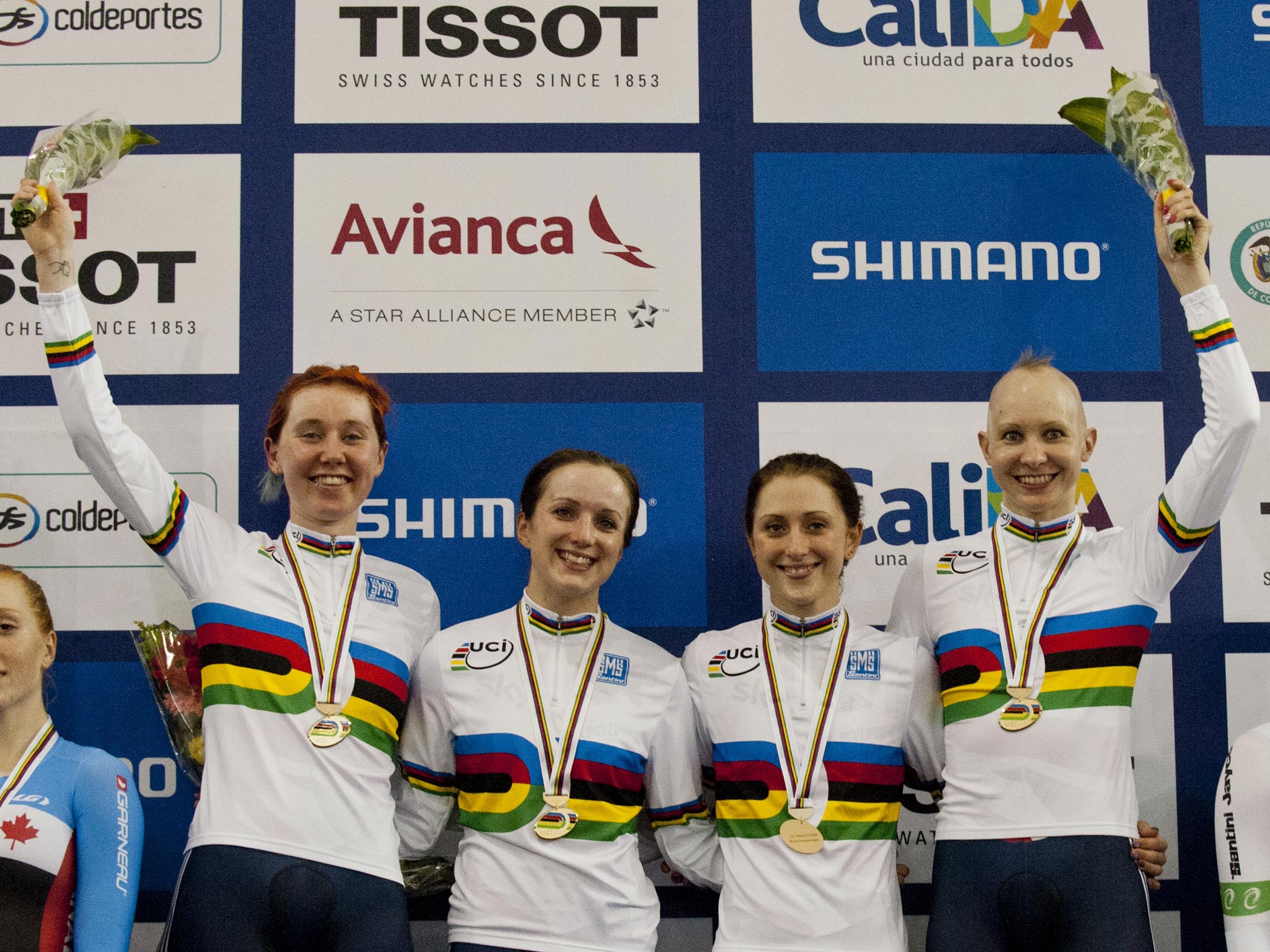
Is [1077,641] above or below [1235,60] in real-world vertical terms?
below

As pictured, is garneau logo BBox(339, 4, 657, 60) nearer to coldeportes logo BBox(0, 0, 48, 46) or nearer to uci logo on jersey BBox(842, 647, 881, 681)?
coldeportes logo BBox(0, 0, 48, 46)

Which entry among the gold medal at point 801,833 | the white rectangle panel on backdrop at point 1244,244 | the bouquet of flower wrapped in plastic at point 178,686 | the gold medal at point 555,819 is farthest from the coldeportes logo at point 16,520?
the white rectangle panel on backdrop at point 1244,244

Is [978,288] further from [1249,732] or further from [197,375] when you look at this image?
[197,375]

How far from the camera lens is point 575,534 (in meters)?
3.11

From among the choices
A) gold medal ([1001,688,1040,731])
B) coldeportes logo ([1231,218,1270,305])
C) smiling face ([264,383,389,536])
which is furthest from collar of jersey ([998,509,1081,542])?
smiling face ([264,383,389,536])

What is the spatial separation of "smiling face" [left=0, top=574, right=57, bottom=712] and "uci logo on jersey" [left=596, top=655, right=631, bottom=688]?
141cm

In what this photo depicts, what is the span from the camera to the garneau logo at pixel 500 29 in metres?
3.89

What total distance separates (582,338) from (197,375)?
3.92ft

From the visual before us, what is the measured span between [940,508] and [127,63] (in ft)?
9.60

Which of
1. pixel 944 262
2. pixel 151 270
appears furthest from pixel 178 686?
pixel 944 262

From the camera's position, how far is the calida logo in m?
3.76

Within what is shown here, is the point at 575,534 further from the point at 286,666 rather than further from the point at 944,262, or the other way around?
the point at 944,262

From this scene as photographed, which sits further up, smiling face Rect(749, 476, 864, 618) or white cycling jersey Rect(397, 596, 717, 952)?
smiling face Rect(749, 476, 864, 618)

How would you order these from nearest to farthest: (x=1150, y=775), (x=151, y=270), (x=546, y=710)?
(x=546, y=710) → (x=1150, y=775) → (x=151, y=270)
